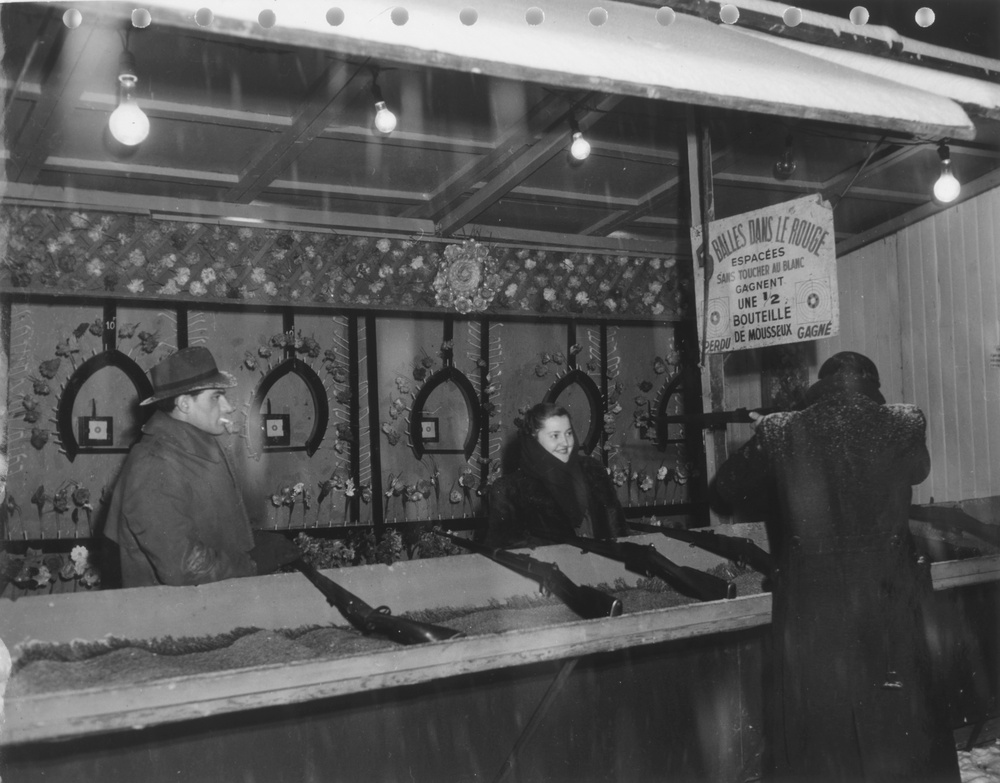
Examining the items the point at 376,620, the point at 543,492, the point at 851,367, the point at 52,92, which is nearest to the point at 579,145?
the point at 543,492

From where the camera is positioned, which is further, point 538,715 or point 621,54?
point 538,715

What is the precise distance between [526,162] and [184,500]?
286 centimetres

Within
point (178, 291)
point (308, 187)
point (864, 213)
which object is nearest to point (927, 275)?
point (864, 213)

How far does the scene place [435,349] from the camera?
655cm

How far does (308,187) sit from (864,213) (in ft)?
12.8

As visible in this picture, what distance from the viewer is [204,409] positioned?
3072mm

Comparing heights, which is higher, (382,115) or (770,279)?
(382,115)

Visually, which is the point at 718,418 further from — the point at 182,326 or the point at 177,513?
the point at 182,326

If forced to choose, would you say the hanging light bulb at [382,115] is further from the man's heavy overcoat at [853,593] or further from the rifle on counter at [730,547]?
the rifle on counter at [730,547]

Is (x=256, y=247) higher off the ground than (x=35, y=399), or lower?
higher

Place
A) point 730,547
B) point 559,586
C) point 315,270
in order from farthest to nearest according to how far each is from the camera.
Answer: point 315,270
point 730,547
point 559,586

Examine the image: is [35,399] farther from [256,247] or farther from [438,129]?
[438,129]

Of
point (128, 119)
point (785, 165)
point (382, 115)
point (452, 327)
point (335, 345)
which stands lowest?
point (335, 345)

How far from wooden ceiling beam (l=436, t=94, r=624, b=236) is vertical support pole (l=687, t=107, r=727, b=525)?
1.53ft
